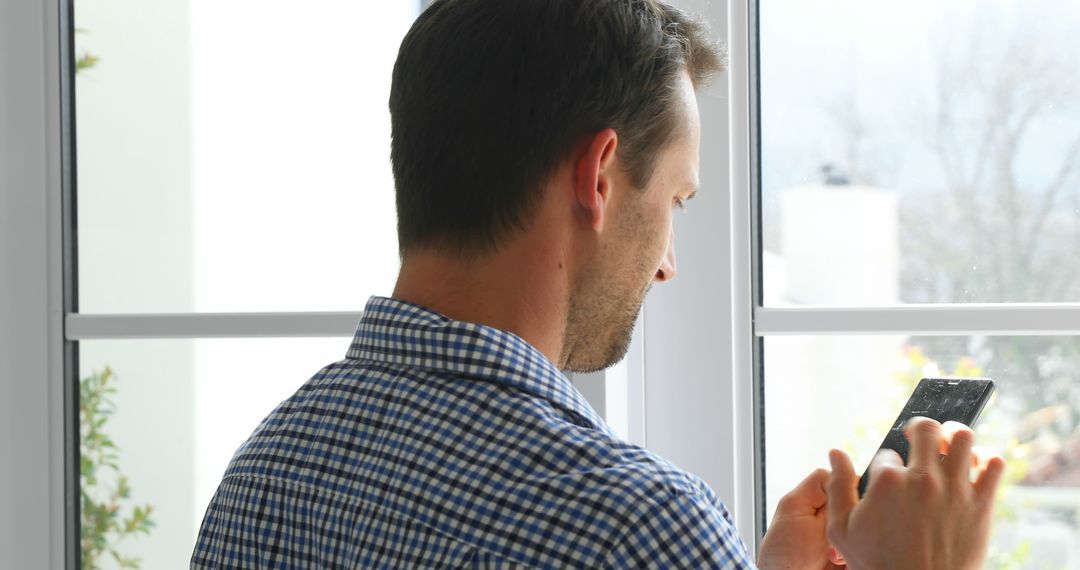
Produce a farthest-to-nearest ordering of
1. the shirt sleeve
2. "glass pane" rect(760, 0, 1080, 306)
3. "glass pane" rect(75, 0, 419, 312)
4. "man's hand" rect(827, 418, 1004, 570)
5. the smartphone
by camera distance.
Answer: "glass pane" rect(75, 0, 419, 312) < "glass pane" rect(760, 0, 1080, 306) < the smartphone < "man's hand" rect(827, 418, 1004, 570) < the shirt sleeve

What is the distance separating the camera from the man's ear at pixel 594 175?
0.74 meters

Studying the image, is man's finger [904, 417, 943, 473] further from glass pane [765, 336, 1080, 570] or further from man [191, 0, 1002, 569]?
glass pane [765, 336, 1080, 570]

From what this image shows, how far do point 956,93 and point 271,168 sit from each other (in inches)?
30.2

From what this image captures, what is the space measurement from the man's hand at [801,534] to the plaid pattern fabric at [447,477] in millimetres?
268

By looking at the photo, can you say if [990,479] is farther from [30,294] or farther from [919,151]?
[30,294]

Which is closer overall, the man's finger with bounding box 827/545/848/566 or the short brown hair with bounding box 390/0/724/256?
the short brown hair with bounding box 390/0/724/256

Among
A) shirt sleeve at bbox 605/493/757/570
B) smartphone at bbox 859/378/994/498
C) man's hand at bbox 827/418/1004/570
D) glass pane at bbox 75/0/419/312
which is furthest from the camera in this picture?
glass pane at bbox 75/0/419/312

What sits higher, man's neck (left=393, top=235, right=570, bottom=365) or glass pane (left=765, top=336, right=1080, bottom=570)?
man's neck (left=393, top=235, right=570, bottom=365)

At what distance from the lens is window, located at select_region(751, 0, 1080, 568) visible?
1092 mm

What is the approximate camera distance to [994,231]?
1102mm

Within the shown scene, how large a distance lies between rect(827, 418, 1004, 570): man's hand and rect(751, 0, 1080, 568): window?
35 centimetres

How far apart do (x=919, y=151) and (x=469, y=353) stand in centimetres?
65

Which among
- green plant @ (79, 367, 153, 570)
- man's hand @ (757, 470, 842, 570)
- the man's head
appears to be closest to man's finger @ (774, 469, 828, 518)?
man's hand @ (757, 470, 842, 570)

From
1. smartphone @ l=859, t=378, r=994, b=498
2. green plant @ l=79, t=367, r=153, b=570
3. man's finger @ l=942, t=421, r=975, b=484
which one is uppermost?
smartphone @ l=859, t=378, r=994, b=498
